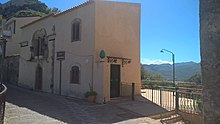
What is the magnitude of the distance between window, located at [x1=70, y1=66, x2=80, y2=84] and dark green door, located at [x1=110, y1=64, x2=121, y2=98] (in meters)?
2.34

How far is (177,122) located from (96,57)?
21.9ft

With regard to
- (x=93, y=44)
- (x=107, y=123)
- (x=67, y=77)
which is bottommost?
(x=107, y=123)

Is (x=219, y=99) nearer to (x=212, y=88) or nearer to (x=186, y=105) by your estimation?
(x=212, y=88)

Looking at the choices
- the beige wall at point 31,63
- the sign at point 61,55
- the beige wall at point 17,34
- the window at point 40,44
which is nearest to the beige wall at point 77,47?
the sign at point 61,55

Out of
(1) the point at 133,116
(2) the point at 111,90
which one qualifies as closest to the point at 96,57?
(2) the point at 111,90

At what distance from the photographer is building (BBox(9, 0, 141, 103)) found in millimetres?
14602

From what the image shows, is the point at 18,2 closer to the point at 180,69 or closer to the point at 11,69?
the point at 11,69

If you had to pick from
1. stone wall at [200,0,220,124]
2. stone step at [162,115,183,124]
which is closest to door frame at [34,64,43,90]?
stone step at [162,115,183,124]

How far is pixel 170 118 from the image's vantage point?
9.77m

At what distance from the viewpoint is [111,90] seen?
14641 millimetres

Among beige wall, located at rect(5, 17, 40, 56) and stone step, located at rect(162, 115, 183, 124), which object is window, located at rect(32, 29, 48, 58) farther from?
stone step, located at rect(162, 115, 183, 124)

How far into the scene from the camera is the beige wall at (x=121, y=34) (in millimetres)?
14867

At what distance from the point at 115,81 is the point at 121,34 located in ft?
10.1

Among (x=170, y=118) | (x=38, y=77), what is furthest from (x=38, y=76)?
(x=170, y=118)
